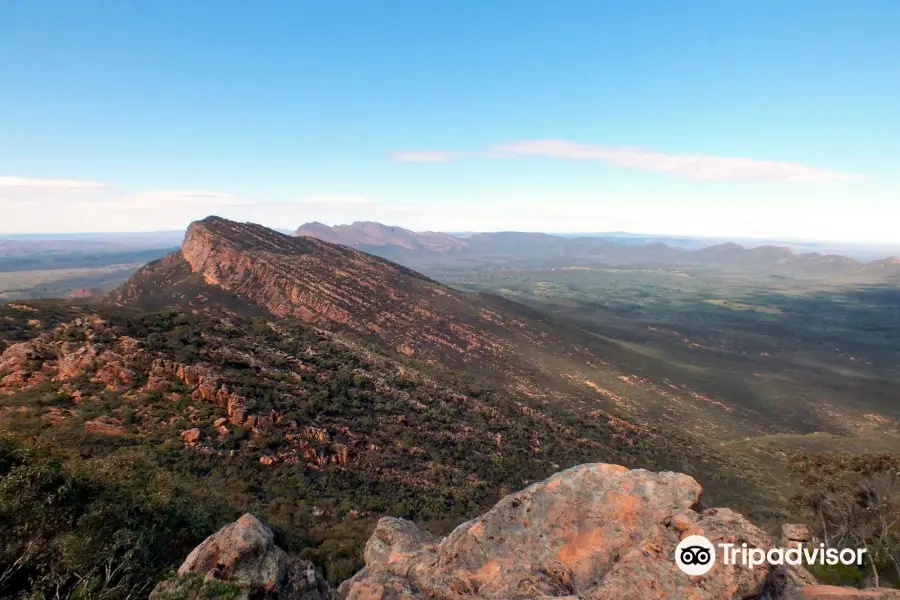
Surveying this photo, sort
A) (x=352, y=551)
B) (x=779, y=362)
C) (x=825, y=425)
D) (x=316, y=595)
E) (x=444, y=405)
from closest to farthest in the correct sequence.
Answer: (x=316, y=595) → (x=352, y=551) → (x=444, y=405) → (x=825, y=425) → (x=779, y=362)

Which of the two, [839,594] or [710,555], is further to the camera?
[710,555]

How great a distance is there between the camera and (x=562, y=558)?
1466 centimetres

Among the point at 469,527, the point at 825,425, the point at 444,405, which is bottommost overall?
the point at 825,425

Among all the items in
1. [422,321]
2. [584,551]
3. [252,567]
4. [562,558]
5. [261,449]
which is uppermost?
[584,551]

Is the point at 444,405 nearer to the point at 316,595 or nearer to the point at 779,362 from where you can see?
the point at 316,595

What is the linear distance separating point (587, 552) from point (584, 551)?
4.2 inches

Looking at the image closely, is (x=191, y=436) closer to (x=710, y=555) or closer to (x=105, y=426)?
(x=105, y=426)

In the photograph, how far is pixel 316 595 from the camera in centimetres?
1527

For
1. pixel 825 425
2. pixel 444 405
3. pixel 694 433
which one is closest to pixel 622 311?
pixel 825 425

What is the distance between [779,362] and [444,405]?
115070 mm

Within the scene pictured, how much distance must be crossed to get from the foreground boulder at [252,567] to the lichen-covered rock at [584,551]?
1897 mm

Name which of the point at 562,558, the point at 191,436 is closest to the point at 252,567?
the point at 562,558

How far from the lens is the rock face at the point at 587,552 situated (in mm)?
12062

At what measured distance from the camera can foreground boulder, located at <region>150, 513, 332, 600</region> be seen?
46.1 feet
